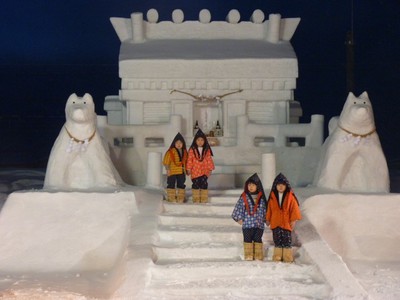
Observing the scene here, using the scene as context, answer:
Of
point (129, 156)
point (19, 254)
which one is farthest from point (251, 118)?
point (19, 254)

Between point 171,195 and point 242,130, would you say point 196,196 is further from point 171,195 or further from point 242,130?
point 242,130

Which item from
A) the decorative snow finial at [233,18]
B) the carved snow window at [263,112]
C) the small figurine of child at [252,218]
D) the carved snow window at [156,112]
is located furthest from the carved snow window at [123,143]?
the small figurine of child at [252,218]

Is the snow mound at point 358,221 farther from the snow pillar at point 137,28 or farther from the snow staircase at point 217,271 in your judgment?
the snow pillar at point 137,28

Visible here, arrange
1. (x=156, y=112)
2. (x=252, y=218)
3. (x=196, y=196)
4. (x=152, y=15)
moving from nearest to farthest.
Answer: (x=252, y=218) → (x=196, y=196) → (x=156, y=112) → (x=152, y=15)

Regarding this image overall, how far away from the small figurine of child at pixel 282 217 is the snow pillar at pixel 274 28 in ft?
23.4

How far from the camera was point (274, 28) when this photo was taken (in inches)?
601

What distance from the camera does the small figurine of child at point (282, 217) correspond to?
344 inches

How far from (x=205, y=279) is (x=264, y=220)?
1104 mm

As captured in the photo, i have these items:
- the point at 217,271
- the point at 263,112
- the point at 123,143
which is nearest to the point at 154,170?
the point at 123,143

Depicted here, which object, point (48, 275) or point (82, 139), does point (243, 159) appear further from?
point (48, 275)

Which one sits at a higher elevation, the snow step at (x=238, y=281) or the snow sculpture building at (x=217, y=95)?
the snow sculpture building at (x=217, y=95)

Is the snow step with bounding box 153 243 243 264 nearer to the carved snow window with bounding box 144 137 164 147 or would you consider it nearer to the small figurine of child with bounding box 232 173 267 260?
the small figurine of child with bounding box 232 173 267 260

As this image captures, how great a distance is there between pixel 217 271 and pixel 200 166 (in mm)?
2429

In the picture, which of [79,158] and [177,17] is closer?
[79,158]
